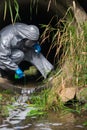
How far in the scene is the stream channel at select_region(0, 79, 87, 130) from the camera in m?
3.72

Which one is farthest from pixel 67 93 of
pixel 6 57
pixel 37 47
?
pixel 37 47

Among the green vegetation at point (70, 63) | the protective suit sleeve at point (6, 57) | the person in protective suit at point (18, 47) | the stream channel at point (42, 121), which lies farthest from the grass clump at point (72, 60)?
the protective suit sleeve at point (6, 57)

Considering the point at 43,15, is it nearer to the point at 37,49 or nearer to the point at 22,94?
the point at 37,49

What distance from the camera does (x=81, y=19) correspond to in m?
4.95

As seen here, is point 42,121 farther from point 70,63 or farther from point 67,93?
point 70,63

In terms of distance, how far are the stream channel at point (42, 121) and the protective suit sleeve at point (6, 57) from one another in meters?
0.99

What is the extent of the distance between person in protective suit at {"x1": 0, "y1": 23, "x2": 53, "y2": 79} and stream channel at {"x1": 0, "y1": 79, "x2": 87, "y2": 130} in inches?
40.2

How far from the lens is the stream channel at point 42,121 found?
372 centimetres

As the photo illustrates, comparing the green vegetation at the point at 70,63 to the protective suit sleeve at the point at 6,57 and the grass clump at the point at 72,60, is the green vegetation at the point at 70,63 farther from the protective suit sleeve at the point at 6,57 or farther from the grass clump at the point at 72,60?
the protective suit sleeve at the point at 6,57

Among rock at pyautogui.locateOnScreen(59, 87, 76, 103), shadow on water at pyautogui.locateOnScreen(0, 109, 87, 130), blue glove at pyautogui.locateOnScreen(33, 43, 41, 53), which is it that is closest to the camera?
shadow on water at pyautogui.locateOnScreen(0, 109, 87, 130)

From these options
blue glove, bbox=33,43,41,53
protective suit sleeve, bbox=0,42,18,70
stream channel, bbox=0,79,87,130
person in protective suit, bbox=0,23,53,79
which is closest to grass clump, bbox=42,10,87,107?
stream channel, bbox=0,79,87,130

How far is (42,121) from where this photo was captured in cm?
394

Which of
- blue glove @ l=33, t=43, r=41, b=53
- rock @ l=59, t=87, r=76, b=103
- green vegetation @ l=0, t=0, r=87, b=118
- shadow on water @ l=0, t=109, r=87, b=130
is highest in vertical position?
blue glove @ l=33, t=43, r=41, b=53

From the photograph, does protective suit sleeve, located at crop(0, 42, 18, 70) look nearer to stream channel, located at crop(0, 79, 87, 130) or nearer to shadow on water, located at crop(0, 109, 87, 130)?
stream channel, located at crop(0, 79, 87, 130)
